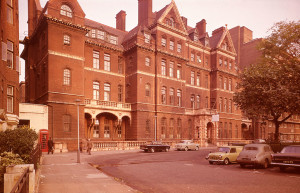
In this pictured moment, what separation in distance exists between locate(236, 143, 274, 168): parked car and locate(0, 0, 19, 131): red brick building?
16.8 meters

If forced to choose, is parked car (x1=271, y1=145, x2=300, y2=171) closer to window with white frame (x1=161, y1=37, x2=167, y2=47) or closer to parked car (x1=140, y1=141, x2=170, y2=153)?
parked car (x1=140, y1=141, x2=170, y2=153)

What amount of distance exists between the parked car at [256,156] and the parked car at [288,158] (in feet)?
3.27

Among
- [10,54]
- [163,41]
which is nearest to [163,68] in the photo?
[163,41]

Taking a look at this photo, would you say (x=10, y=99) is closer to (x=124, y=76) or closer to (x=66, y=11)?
(x=66, y=11)

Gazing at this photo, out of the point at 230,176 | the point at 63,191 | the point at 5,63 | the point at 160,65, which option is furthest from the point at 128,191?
the point at 160,65

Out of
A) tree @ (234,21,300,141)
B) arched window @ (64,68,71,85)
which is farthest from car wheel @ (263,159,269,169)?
arched window @ (64,68,71,85)

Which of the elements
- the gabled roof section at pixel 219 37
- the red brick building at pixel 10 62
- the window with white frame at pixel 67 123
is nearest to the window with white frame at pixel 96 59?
the window with white frame at pixel 67 123

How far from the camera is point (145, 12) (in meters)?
40.9

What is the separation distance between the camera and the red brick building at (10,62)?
691 inches

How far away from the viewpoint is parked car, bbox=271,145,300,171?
46.1 ft

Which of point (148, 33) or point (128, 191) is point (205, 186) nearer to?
point (128, 191)

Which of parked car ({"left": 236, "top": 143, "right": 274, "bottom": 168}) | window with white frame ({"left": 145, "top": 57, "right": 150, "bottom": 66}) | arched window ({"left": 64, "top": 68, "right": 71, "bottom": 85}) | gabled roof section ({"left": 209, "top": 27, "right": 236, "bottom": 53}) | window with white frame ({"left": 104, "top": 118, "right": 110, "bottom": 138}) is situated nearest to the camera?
parked car ({"left": 236, "top": 143, "right": 274, "bottom": 168})

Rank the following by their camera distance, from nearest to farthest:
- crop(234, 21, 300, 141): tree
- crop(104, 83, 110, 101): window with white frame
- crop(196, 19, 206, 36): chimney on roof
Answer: crop(234, 21, 300, 141): tree
crop(104, 83, 110, 101): window with white frame
crop(196, 19, 206, 36): chimney on roof

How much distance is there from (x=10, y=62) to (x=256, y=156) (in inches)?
755
